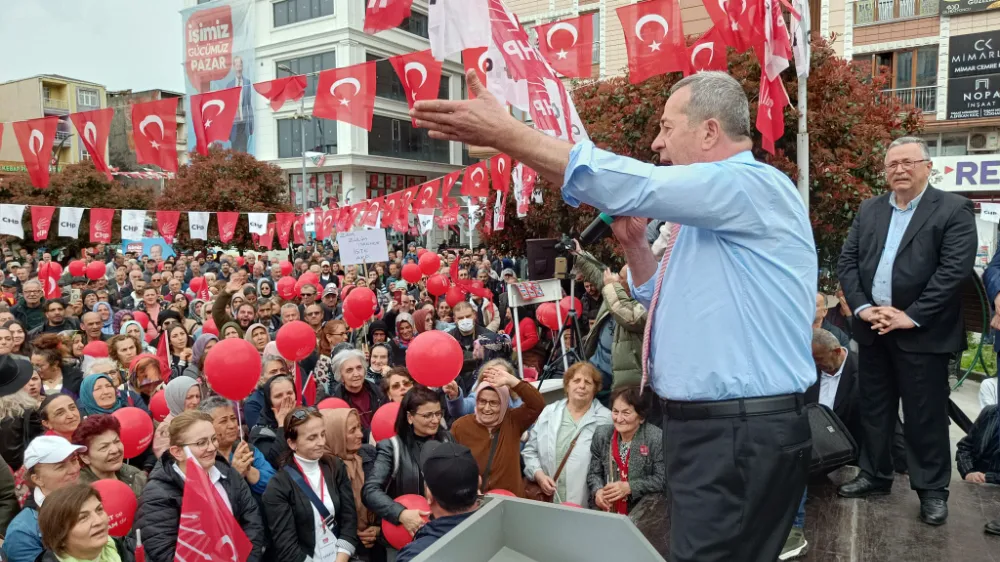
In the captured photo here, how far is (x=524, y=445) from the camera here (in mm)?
4742

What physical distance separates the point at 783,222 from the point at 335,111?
679 cm

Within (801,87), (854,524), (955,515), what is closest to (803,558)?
(854,524)

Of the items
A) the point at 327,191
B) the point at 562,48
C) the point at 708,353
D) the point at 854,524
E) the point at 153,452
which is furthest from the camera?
the point at 327,191

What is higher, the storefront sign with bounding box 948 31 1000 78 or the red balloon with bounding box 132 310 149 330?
the storefront sign with bounding box 948 31 1000 78

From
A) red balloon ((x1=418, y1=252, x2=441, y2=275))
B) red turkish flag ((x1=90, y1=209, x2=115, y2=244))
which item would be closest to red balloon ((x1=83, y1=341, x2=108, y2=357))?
red balloon ((x1=418, y1=252, x2=441, y2=275))

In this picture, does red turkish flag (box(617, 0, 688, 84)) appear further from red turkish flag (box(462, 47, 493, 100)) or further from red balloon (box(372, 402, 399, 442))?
red balloon (box(372, 402, 399, 442))

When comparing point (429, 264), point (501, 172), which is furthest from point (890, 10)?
point (429, 264)

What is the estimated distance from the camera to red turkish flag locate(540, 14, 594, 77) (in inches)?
293

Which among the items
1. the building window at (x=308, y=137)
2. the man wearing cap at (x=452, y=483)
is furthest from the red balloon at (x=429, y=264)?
the building window at (x=308, y=137)

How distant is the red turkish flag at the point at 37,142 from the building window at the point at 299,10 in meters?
31.9

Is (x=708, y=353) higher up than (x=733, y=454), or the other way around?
(x=708, y=353)

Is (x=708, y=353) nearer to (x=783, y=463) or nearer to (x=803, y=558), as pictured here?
(x=783, y=463)

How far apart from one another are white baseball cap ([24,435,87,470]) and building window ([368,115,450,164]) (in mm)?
36448

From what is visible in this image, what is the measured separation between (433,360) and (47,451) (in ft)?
7.29
